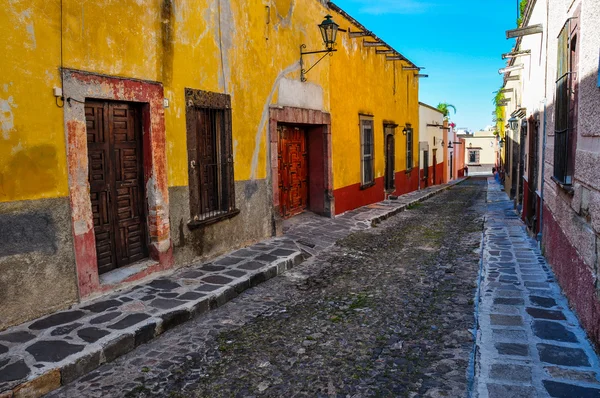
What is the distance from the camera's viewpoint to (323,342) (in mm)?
4172

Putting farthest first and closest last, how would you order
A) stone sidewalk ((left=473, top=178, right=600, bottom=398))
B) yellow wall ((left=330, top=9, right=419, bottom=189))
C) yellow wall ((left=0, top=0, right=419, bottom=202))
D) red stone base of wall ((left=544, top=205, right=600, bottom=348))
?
1. yellow wall ((left=330, top=9, right=419, bottom=189))
2. yellow wall ((left=0, top=0, right=419, bottom=202))
3. red stone base of wall ((left=544, top=205, right=600, bottom=348))
4. stone sidewalk ((left=473, top=178, right=600, bottom=398))

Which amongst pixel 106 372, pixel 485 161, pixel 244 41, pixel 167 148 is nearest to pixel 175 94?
pixel 167 148

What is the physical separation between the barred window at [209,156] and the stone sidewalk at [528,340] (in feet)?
12.1

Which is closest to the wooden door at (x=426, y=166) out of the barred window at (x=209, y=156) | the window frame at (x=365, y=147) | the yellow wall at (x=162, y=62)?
the window frame at (x=365, y=147)

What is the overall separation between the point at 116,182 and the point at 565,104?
199 inches

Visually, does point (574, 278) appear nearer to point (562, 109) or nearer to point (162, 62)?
point (562, 109)

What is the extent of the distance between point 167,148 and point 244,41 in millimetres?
2522

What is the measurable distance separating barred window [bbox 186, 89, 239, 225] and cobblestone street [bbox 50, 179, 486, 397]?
1440 millimetres

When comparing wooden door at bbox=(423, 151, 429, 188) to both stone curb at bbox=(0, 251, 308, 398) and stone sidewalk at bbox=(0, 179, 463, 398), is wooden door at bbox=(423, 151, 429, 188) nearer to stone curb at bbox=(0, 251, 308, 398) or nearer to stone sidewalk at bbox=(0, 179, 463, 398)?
stone sidewalk at bbox=(0, 179, 463, 398)

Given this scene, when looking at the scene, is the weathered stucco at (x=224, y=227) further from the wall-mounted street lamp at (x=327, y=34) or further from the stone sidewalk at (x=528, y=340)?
the stone sidewalk at (x=528, y=340)

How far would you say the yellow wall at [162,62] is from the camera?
4.12 metres

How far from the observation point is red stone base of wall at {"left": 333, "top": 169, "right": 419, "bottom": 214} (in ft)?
37.4

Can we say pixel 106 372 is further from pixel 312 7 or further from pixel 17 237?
pixel 312 7

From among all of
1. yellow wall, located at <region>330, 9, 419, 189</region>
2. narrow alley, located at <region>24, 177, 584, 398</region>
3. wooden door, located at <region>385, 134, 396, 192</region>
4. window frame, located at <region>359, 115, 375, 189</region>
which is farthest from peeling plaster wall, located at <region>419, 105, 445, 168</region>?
narrow alley, located at <region>24, 177, 584, 398</region>
